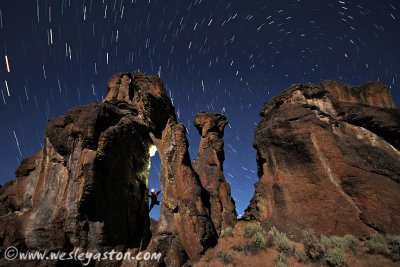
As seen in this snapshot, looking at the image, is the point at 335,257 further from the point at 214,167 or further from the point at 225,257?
the point at 214,167

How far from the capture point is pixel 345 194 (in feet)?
48.4

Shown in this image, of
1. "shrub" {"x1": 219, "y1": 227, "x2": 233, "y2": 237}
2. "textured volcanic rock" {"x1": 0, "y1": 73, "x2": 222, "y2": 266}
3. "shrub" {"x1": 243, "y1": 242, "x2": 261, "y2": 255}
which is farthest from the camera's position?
"shrub" {"x1": 219, "y1": 227, "x2": 233, "y2": 237}

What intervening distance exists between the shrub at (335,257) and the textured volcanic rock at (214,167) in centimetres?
680

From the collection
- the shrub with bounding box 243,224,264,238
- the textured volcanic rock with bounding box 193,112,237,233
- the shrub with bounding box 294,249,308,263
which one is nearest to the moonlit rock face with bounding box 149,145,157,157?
→ the textured volcanic rock with bounding box 193,112,237,233

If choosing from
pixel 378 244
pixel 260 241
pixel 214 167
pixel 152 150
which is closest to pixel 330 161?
pixel 378 244

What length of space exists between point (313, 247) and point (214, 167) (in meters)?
11.6

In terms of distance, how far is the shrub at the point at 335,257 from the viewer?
10.9m

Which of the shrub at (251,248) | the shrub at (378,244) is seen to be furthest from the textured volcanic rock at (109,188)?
the shrub at (378,244)

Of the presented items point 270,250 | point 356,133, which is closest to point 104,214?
point 270,250

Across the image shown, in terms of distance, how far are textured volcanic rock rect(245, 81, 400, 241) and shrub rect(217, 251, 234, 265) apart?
3.96 meters

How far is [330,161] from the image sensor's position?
16.0m

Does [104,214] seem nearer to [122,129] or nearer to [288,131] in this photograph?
[122,129]

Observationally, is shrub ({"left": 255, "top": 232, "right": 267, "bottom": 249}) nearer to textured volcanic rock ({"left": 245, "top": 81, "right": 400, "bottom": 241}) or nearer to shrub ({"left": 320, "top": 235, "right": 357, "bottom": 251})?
textured volcanic rock ({"left": 245, "top": 81, "right": 400, "bottom": 241})

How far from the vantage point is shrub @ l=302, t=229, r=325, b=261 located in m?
11.9
